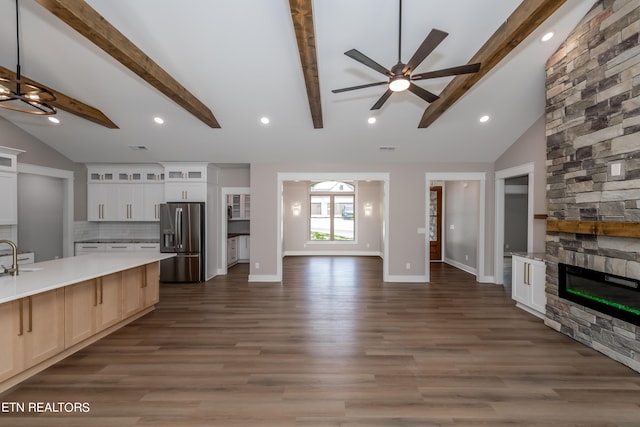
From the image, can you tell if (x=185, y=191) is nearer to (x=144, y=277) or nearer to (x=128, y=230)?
(x=128, y=230)

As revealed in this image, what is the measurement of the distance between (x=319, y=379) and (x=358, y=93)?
145 inches

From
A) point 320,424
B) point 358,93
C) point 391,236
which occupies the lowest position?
point 320,424

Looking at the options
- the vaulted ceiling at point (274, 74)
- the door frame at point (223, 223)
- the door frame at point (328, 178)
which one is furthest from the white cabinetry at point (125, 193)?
the door frame at point (328, 178)

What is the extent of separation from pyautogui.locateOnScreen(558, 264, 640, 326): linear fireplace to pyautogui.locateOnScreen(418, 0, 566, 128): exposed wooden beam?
254cm

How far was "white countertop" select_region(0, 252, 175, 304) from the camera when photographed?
2.20 meters

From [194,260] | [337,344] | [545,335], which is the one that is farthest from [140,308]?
[545,335]

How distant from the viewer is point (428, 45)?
221 cm

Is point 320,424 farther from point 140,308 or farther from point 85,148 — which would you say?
point 85,148

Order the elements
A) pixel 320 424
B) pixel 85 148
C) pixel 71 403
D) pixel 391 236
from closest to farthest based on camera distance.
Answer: pixel 320 424, pixel 71 403, pixel 85 148, pixel 391 236

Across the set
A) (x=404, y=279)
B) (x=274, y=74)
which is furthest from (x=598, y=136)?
(x=404, y=279)

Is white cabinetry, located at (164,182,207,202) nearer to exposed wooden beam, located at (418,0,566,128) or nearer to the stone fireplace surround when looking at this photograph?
exposed wooden beam, located at (418,0,566,128)

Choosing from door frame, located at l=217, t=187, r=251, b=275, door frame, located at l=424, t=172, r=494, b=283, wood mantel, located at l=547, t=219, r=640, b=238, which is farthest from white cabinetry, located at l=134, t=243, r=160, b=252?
wood mantel, located at l=547, t=219, r=640, b=238

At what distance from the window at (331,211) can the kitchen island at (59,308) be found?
21.2ft

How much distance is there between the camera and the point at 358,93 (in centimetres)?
409
